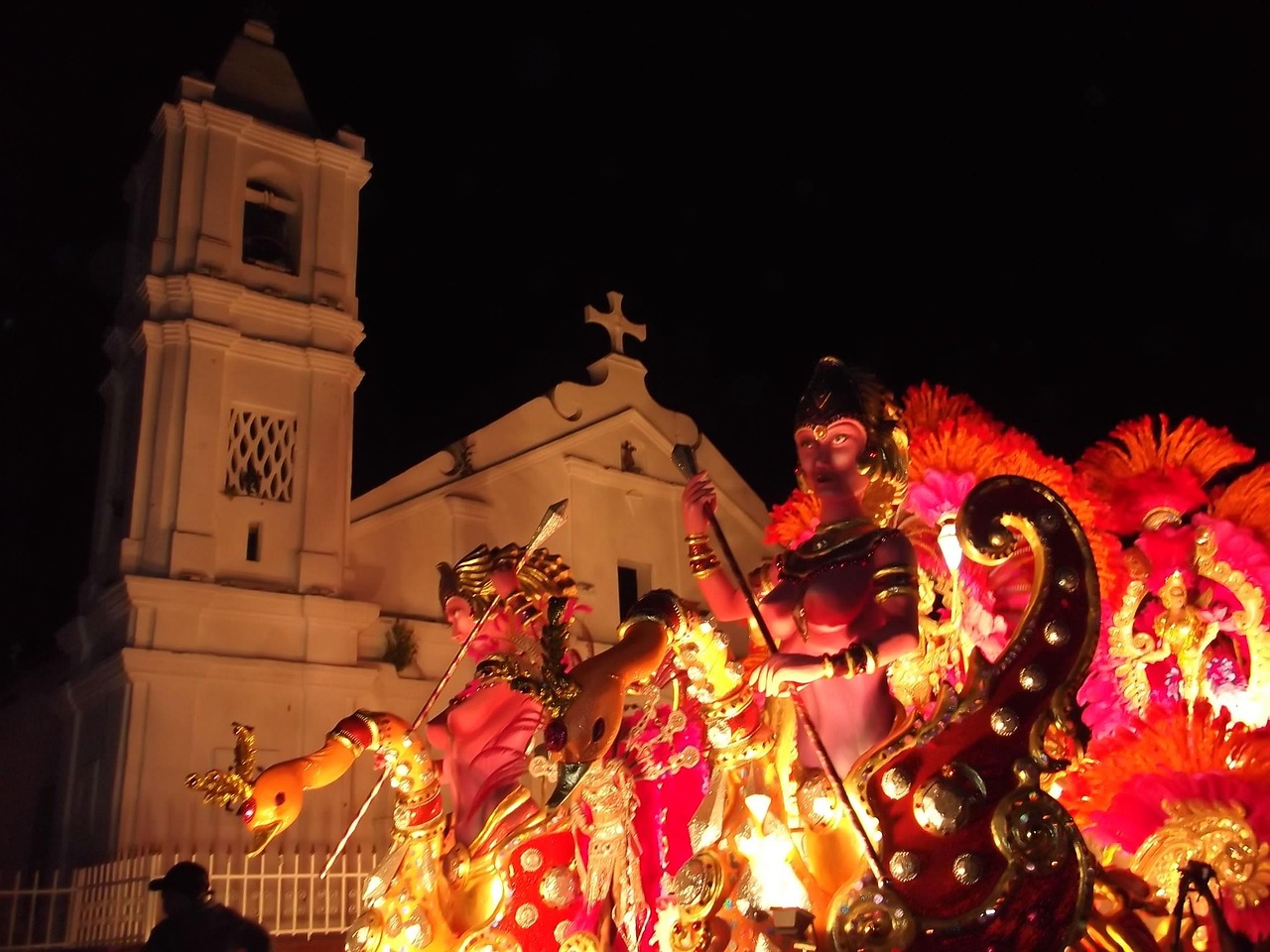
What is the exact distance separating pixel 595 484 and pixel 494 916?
37.6ft

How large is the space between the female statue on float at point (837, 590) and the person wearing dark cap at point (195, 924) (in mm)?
1911

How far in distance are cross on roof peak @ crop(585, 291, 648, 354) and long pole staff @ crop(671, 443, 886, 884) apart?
501 inches

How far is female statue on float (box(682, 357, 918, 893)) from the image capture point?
135 inches

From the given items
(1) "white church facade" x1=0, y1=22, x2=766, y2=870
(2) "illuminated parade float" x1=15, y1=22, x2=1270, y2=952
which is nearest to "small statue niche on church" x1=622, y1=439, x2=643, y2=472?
(1) "white church facade" x1=0, y1=22, x2=766, y2=870

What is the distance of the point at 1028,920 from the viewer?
10.1 ft

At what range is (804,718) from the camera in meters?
3.54

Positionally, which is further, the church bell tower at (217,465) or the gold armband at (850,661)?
the church bell tower at (217,465)

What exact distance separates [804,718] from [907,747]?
0.36 metres

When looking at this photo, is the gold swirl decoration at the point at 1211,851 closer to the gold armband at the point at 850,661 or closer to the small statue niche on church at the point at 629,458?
the gold armband at the point at 850,661

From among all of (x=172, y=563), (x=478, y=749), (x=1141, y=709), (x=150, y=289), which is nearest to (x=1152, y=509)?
(x=1141, y=709)

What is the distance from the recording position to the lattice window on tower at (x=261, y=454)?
483 inches

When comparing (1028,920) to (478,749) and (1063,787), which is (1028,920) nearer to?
(1063,787)

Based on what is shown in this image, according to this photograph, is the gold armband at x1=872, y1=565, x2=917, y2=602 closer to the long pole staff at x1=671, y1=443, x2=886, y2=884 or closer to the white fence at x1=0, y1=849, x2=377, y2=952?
the long pole staff at x1=671, y1=443, x2=886, y2=884

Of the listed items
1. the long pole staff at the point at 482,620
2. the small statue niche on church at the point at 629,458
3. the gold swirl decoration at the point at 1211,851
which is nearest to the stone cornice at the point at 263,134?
the small statue niche on church at the point at 629,458
